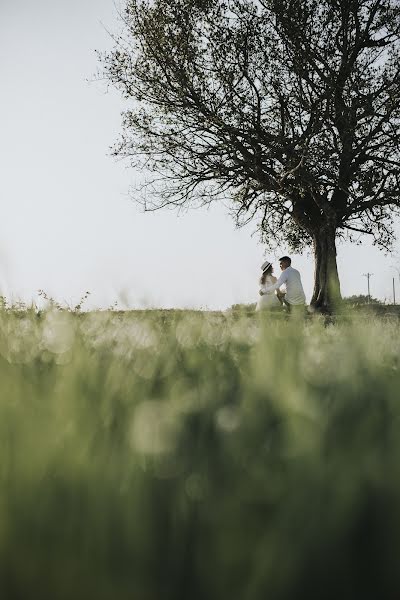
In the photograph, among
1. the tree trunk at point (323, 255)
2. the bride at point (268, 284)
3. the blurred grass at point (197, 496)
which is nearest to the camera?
the blurred grass at point (197, 496)

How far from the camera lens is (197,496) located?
744 mm

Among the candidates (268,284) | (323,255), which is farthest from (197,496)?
(323,255)

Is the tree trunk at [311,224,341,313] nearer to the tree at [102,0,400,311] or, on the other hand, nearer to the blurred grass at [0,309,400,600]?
the tree at [102,0,400,311]

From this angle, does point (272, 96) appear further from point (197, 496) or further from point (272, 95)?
point (197, 496)

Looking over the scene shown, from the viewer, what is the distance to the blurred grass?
0.64 metres

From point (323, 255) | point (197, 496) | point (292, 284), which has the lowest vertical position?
point (197, 496)

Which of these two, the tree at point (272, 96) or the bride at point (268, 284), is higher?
the tree at point (272, 96)

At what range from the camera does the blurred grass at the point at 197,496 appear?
637 millimetres

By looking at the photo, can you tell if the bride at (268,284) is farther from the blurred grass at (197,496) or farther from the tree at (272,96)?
the blurred grass at (197,496)

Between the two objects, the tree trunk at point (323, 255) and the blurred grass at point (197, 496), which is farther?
the tree trunk at point (323, 255)

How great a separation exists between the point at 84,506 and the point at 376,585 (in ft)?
1.20

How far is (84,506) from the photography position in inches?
28.0

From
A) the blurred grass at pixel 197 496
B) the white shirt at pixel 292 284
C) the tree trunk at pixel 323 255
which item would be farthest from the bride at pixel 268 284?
the blurred grass at pixel 197 496

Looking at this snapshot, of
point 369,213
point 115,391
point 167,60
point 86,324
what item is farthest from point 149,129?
point 115,391
